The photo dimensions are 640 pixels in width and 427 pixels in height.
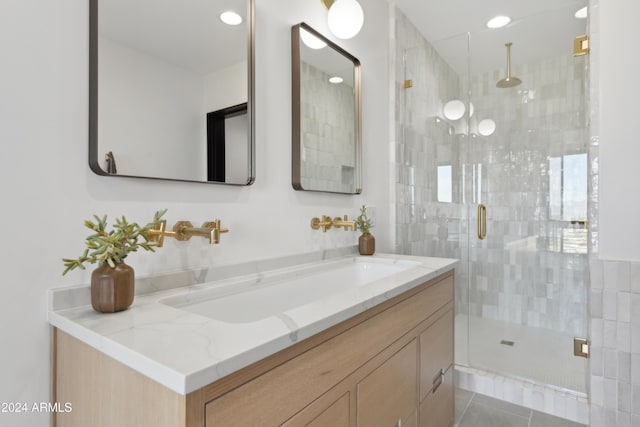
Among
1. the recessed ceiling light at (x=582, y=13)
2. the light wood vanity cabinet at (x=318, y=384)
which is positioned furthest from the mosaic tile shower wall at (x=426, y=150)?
the light wood vanity cabinet at (x=318, y=384)

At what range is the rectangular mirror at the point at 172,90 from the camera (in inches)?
35.5

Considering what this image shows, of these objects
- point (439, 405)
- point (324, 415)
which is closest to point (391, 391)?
point (324, 415)

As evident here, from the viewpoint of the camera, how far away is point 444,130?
2.59 meters

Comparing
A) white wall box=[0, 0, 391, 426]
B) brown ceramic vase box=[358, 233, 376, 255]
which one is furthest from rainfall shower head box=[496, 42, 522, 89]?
white wall box=[0, 0, 391, 426]

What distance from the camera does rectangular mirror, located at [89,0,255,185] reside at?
2.96 ft

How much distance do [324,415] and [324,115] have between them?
1318 mm

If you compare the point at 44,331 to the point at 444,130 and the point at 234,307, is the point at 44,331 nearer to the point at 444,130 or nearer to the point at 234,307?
the point at 234,307

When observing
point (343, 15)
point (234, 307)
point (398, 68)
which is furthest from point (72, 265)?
point (398, 68)

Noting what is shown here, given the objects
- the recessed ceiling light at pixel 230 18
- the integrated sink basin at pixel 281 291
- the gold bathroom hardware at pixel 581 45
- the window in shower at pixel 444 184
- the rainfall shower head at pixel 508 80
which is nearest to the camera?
the integrated sink basin at pixel 281 291

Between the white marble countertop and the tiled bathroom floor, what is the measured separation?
4.56 ft

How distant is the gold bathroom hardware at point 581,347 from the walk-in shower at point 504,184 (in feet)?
0.40

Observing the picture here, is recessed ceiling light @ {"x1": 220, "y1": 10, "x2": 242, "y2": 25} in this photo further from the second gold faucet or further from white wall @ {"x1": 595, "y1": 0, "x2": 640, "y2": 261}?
white wall @ {"x1": 595, "y1": 0, "x2": 640, "y2": 261}

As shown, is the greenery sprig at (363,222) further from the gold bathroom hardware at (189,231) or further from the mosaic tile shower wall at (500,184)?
the gold bathroom hardware at (189,231)

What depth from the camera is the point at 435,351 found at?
1.43 m
